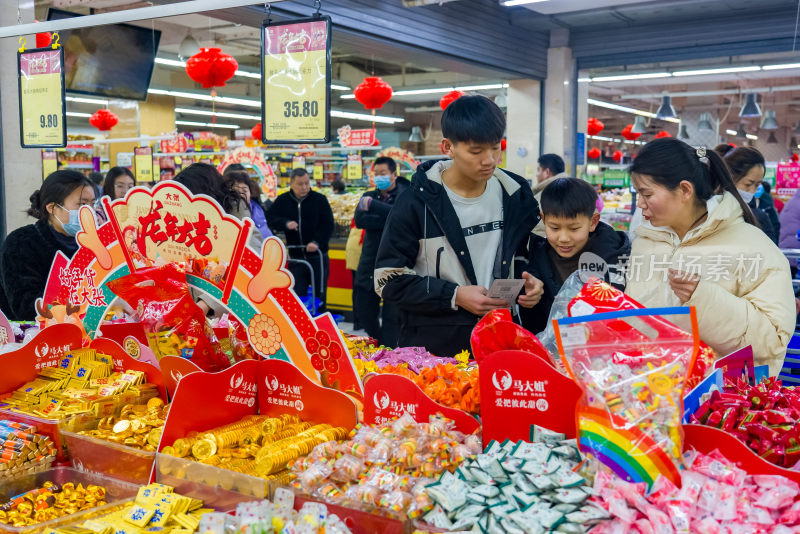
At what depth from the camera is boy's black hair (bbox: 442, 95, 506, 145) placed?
89.4 inches

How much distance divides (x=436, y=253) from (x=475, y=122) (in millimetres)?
500

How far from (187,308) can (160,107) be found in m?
17.1

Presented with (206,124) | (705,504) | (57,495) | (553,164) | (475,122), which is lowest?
(57,495)

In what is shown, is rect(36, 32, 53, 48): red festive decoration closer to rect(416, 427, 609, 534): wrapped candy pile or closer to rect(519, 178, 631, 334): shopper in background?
rect(519, 178, 631, 334): shopper in background

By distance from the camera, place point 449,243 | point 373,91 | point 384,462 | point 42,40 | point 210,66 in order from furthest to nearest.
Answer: point 373,91 → point 210,66 → point 42,40 → point 449,243 → point 384,462

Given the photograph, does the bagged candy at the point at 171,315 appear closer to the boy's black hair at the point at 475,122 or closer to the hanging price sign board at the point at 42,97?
the boy's black hair at the point at 475,122

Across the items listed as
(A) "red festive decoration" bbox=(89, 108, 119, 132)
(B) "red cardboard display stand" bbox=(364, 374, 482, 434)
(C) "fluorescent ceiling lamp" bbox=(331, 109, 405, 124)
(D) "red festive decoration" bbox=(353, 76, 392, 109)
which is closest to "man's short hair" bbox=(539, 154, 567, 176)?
(D) "red festive decoration" bbox=(353, 76, 392, 109)

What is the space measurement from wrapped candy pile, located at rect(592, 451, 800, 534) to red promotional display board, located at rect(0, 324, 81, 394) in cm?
206

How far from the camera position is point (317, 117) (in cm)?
402

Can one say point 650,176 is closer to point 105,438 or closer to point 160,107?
point 105,438

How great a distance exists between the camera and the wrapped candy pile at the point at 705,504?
1.26 m

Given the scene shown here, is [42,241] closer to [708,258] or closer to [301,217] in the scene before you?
[708,258]

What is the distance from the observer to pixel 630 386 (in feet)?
4.47

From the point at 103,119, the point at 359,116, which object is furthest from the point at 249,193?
the point at 359,116
